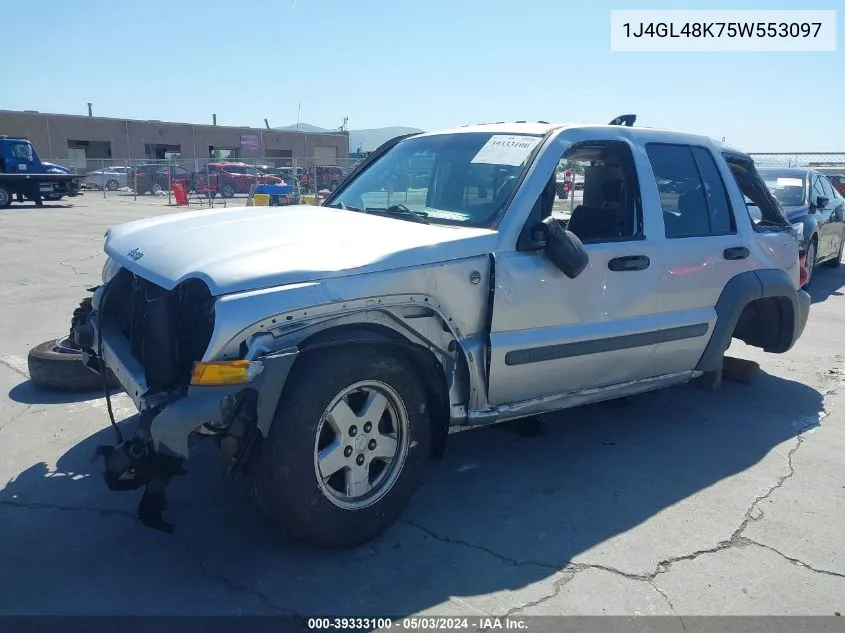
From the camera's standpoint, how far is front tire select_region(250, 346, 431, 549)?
2863 millimetres

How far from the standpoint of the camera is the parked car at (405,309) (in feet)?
9.27

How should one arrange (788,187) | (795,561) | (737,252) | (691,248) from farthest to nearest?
(788,187) → (737,252) → (691,248) → (795,561)

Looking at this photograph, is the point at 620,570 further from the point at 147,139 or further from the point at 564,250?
the point at 147,139

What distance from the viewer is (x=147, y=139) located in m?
52.0

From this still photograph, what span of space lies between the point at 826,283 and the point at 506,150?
9032 millimetres

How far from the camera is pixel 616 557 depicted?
10.5 ft

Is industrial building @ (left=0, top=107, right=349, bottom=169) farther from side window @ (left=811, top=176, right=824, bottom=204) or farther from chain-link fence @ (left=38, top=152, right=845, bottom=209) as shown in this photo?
side window @ (left=811, top=176, right=824, bottom=204)

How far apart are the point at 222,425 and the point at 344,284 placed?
0.75 metres

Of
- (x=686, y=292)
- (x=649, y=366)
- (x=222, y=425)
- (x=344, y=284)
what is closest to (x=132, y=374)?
(x=222, y=425)

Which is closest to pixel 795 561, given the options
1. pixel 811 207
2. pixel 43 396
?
pixel 43 396

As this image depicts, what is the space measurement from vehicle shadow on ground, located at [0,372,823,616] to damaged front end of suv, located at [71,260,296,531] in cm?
35

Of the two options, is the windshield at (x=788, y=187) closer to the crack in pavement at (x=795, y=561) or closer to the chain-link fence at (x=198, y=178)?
the crack in pavement at (x=795, y=561)

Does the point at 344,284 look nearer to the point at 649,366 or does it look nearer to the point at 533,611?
the point at 533,611

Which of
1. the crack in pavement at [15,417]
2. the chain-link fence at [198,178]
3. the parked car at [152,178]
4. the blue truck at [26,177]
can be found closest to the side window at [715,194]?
the crack in pavement at [15,417]
